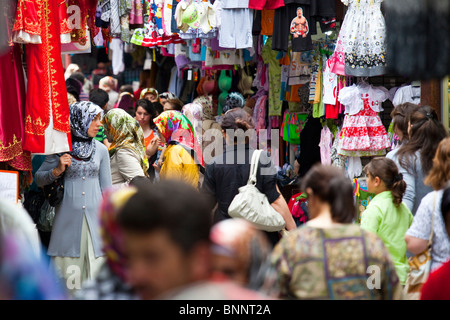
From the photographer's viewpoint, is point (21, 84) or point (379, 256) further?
point (21, 84)

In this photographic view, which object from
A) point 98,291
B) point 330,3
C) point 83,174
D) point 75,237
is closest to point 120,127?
point 83,174

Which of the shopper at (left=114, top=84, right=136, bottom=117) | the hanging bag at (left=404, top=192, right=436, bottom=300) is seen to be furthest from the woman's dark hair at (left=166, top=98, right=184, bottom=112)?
the hanging bag at (left=404, top=192, right=436, bottom=300)

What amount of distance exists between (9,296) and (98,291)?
32cm

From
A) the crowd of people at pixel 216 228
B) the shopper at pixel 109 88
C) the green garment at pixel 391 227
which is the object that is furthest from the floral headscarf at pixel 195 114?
the green garment at pixel 391 227

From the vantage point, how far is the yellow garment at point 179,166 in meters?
6.27

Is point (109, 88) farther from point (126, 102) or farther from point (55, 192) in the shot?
point (55, 192)

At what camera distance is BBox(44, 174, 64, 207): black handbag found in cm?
550

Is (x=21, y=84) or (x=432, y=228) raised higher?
(x=21, y=84)

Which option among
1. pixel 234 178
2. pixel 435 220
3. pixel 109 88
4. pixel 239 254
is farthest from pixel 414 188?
pixel 109 88

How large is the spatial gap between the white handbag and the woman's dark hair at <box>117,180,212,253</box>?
9.46 ft

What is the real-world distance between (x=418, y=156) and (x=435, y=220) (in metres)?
1.18

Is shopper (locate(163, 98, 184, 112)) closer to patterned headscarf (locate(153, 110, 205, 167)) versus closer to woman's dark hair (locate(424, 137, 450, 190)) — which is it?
patterned headscarf (locate(153, 110, 205, 167))

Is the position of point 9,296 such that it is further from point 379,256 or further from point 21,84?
point 21,84

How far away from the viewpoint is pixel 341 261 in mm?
3016
